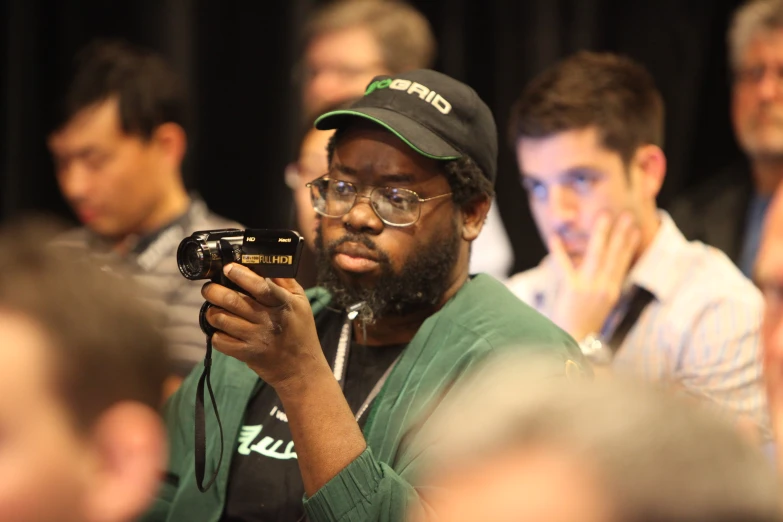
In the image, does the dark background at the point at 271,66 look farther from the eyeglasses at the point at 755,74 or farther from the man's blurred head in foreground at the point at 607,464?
the man's blurred head in foreground at the point at 607,464

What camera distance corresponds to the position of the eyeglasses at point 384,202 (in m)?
1.86

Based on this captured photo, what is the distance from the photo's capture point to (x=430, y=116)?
1.88m

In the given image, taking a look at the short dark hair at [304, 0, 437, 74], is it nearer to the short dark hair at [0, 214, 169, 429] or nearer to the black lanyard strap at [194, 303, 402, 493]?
the black lanyard strap at [194, 303, 402, 493]

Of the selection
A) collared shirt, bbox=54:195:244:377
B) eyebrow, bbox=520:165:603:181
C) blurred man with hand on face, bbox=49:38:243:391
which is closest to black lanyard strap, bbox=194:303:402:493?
collared shirt, bbox=54:195:244:377

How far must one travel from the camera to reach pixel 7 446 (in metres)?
0.99

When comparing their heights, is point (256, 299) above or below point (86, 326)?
below

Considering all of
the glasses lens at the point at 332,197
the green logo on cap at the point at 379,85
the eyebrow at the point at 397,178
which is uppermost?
the green logo on cap at the point at 379,85

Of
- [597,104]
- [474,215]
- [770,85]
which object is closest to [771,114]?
[770,85]

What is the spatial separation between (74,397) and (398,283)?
896mm

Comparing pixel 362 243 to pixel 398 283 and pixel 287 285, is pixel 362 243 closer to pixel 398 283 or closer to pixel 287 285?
pixel 398 283

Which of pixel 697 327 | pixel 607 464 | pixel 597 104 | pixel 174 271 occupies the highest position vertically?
pixel 607 464

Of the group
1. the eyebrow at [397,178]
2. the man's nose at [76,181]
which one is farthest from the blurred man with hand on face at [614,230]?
the man's nose at [76,181]

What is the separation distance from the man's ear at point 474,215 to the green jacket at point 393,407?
0.09 m

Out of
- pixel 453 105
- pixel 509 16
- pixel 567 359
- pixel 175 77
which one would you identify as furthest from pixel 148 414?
pixel 509 16
